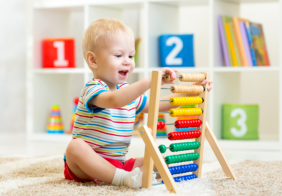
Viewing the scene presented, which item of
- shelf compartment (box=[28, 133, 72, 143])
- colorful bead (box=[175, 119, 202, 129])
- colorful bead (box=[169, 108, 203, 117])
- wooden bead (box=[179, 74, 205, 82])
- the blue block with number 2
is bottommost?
shelf compartment (box=[28, 133, 72, 143])

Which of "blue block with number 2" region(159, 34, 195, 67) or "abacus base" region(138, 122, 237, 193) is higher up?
"blue block with number 2" region(159, 34, 195, 67)

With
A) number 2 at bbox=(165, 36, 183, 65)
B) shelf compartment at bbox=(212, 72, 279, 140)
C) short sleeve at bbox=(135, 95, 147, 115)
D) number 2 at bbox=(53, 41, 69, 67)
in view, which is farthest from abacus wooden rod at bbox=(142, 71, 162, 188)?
shelf compartment at bbox=(212, 72, 279, 140)

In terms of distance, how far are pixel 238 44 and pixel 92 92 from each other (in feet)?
4.17

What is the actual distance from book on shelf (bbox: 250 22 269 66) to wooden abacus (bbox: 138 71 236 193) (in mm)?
1097

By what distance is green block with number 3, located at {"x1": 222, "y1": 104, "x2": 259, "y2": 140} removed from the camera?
6.61ft

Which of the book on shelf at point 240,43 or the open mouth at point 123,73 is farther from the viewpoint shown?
the book on shelf at point 240,43

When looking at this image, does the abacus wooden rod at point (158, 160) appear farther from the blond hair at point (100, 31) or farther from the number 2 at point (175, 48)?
the number 2 at point (175, 48)

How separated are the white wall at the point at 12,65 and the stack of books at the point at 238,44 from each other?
158cm

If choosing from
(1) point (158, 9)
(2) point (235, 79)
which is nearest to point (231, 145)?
(2) point (235, 79)

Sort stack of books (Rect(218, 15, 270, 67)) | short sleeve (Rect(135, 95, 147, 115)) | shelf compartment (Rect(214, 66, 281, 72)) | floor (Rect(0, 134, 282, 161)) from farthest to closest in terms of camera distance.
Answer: stack of books (Rect(218, 15, 270, 67)) → shelf compartment (Rect(214, 66, 281, 72)) → floor (Rect(0, 134, 282, 161)) → short sleeve (Rect(135, 95, 147, 115))

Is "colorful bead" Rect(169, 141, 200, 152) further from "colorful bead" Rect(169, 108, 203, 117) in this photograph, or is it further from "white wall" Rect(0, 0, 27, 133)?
"white wall" Rect(0, 0, 27, 133)

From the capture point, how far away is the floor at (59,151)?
5.57ft

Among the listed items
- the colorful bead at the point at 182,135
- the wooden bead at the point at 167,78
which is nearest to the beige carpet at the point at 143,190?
the colorful bead at the point at 182,135

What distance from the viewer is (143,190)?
0.94 metres
